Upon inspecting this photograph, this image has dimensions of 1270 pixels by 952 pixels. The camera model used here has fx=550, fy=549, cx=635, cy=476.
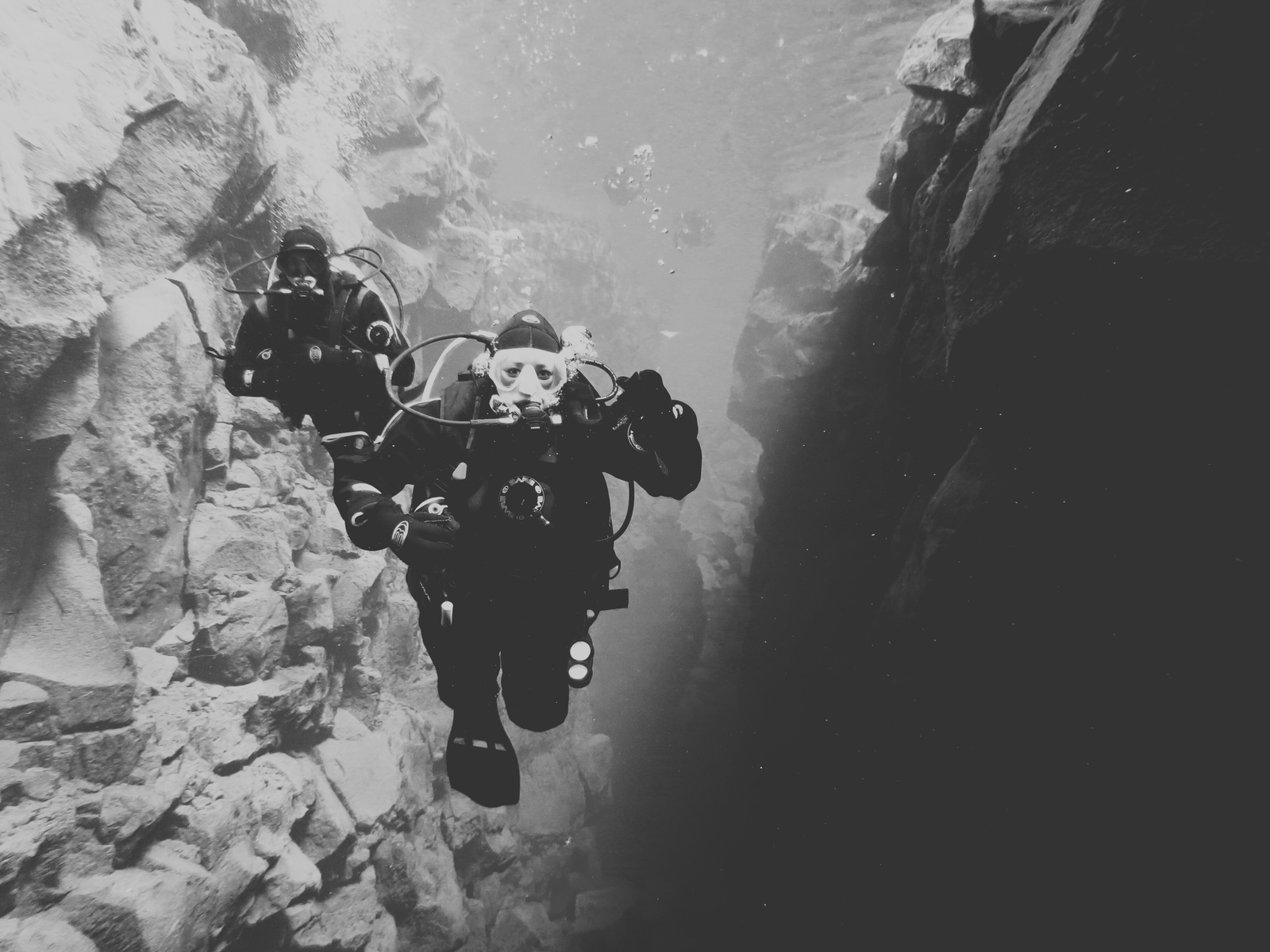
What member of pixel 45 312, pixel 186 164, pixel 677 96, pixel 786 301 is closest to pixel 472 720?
pixel 45 312

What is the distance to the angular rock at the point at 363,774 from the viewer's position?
6910 mm

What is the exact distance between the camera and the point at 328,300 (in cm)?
311

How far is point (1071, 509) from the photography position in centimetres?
349

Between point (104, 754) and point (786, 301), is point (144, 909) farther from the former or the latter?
point (786, 301)

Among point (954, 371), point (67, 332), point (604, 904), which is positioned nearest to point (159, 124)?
point (67, 332)

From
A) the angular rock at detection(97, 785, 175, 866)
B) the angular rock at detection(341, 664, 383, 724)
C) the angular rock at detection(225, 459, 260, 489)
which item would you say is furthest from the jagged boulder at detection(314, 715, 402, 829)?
the angular rock at detection(225, 459, 260, 489)

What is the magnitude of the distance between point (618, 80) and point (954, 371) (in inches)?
1107

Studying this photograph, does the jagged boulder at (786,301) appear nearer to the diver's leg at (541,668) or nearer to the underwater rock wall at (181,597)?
the underwater rock wall at (181,597)

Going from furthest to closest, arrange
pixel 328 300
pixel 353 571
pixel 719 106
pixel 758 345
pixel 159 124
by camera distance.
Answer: pixel 719 106
pixel 758 345
pixel 353 571
pixel 159 124
pixel 328 300

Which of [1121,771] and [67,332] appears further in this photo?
[67,332]

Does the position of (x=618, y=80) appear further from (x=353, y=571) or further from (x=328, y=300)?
(x=328, y=300)

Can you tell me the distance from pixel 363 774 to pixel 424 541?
21.5 feet

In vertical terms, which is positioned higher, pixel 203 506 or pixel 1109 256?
pixel 1109 256

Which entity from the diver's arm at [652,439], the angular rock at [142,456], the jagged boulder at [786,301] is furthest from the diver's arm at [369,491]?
the jagged boulder at [786,301]
